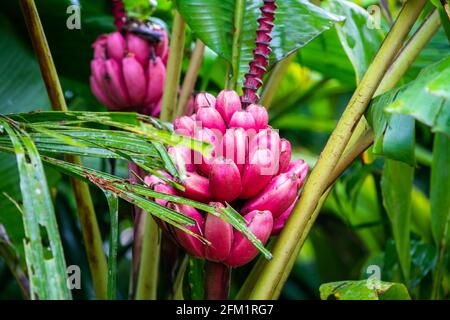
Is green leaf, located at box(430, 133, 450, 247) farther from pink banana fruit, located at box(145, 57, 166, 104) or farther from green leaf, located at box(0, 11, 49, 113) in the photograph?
green leaf, located at box(0, 11, 49, 113)

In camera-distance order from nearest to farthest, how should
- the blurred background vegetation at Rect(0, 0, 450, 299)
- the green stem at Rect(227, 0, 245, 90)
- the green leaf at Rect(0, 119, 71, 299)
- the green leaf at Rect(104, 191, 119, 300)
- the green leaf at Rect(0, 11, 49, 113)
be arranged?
the green leaf at Rect(0, 119, 71, 299) < the green leaf at Rect(104, 191, 119, 300) < the green stem at Rect(227, 0, 245, 90) < the blurred background vegetation at Rect(0, 0, 450, 299) < the green leaf at Rect(0, 11, 49, 113)

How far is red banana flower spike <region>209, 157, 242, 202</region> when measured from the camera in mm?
526

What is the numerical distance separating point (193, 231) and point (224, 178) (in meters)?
0.05

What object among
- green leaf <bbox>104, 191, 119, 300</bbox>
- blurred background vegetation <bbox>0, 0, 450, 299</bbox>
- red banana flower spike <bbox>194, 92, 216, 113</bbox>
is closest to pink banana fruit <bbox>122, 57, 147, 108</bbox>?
blurred background vegetation <bbox>0, 0, 450, 299</bbox>

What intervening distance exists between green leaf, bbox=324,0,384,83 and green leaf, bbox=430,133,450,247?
13cm

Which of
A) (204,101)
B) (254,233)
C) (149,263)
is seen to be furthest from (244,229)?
(149,263)

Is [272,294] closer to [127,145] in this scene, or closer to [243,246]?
[243,246]

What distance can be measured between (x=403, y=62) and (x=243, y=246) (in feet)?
0.81

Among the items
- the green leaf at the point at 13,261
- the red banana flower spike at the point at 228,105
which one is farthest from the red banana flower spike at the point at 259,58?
the green leaf at the point at 13,261

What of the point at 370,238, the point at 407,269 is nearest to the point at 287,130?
the point at 370,238

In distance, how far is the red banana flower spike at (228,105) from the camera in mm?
578

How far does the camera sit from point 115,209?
488 millimetres

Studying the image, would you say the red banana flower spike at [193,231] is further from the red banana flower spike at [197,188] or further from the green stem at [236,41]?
the green stem at [236,41]
